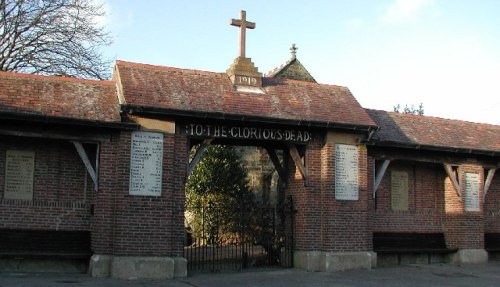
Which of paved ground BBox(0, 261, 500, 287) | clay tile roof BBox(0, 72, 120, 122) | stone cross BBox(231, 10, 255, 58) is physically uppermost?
stone cross BBox(231, 10, 255, 58)

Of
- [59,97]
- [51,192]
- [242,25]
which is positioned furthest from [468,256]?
[59,97]

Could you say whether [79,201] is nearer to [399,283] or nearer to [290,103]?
[290,103]

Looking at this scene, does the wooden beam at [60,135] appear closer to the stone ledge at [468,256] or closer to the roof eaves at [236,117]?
the roof eaves at [236,117]

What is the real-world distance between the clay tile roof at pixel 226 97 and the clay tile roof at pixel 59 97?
0.59 meters

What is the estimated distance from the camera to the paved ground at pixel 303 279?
1090cm

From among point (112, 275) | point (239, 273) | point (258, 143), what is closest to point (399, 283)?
point (239, 273)

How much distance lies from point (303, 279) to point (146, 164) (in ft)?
13.9

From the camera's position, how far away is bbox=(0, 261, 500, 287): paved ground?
35.8 ft

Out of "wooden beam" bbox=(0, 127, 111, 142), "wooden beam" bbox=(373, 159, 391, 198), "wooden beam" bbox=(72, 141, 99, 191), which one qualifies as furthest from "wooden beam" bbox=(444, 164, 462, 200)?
"wooden beam" bbox=(72, 141, 99, 191)

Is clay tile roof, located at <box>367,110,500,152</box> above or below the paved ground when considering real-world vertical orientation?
above

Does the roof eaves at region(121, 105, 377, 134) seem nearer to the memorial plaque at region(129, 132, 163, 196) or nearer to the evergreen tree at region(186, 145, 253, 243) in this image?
the memorial plaque at region(129, 132, 163, 196)

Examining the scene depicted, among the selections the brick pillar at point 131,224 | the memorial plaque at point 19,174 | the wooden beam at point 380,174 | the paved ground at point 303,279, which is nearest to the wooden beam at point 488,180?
the paved ground at point 303,279

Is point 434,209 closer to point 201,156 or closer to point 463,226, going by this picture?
point 463,226

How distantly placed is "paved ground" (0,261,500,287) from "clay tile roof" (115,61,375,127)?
3686 millimetres
